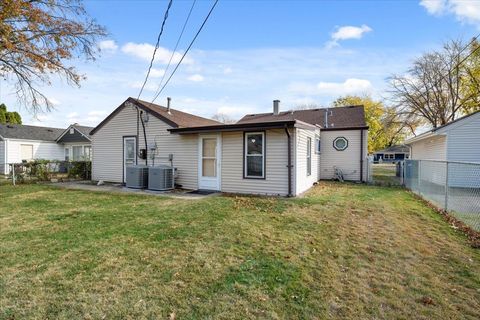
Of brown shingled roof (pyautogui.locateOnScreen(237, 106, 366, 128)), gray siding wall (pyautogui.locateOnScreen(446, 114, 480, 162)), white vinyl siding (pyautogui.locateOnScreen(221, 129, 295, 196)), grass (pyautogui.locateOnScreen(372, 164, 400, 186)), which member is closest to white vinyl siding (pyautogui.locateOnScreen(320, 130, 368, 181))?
brown shingled roof (pyautogui.locateOnScreen(237, 106, 366, 128))

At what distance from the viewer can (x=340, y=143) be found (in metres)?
14.9

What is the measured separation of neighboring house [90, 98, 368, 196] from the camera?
29.4 ft

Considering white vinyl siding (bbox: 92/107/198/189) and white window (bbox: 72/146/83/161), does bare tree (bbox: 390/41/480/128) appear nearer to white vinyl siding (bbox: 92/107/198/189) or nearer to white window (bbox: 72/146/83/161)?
white vinyl siding (bbox: 92/107/198/189)

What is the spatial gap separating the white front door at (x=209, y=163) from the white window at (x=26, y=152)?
67.7ft

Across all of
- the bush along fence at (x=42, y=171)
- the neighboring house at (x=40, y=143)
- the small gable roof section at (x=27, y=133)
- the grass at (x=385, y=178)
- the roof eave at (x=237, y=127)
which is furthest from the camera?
the small gable roof section at (x=27, y=133)

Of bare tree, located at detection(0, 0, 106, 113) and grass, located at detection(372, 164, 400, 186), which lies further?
grass, located at detection(372, 164, 400, 186)

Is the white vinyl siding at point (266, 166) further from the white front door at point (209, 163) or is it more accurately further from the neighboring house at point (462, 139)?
the neighboring house at point (462, 139)

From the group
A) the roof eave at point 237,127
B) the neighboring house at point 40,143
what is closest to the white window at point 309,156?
Result: the roof eave at point 237,127

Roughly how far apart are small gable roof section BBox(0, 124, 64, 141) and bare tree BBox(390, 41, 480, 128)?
113ft

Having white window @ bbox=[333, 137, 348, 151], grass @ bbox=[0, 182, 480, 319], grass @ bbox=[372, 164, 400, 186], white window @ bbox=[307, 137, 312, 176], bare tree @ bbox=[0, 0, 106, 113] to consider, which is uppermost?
bare tree @ bbox=[0, 0, 106, 113]

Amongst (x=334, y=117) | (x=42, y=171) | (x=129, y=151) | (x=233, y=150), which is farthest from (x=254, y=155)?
(x=42, y=171)

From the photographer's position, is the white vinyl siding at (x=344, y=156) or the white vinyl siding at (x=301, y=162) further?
the white vinyl siding at (x=344, y=156)

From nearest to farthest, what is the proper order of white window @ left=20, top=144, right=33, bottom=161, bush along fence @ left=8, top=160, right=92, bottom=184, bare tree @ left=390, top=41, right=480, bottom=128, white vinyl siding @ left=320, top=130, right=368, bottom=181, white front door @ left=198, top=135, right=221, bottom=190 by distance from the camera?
white front door @ left=198, top=135, right=221, bottom=190 < bush along fence @ left=8, top=160, right=92, bottom=184 < white vinyl siding @ left=320, top=130, right=368, bottom=181 < white window @ left=20, top=144, right=33, bottom=161 < bare tree @ left=390, top=41, right=480, bottom=128

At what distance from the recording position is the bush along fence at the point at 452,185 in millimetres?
6484
